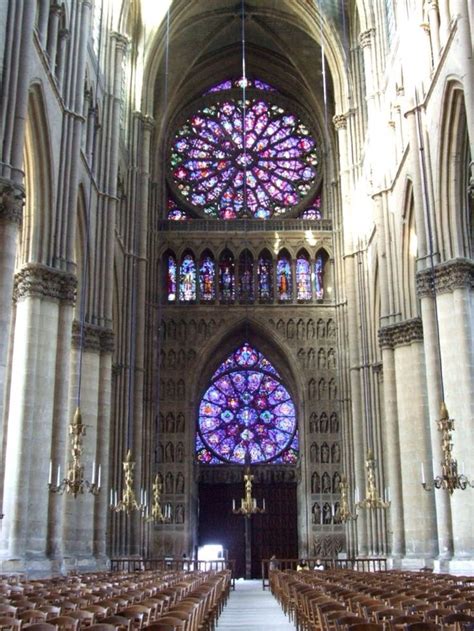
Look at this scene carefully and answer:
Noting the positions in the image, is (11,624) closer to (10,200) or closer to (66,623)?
(66,623)

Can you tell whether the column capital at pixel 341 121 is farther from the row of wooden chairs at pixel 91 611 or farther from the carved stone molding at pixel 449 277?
the row of wooden chairs at pixel 91 611

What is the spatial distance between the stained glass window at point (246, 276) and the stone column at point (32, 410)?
19.4 metres

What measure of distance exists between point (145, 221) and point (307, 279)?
9041 mm

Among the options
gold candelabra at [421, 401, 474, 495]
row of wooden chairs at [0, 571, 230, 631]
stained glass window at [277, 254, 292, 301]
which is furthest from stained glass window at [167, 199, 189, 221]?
row of wooden chairs at [0, 571, 230, 631]

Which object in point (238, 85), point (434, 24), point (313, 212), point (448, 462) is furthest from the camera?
point (238, 85)

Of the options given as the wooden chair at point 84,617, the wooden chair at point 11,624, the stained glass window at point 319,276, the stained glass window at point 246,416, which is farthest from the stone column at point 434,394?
the stained glass window at point 246,416

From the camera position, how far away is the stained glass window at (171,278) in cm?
4094

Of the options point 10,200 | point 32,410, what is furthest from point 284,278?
point 10,200

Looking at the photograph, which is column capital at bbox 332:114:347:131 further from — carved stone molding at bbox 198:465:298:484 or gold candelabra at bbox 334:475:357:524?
carved stone molding at bbox 198:465:298:484

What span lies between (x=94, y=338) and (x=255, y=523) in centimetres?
1761

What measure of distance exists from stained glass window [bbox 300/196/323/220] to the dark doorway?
13938 millimetres

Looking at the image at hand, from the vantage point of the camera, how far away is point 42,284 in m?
21.5

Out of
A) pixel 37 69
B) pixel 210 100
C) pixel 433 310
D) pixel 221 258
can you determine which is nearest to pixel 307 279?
pixel 221 258

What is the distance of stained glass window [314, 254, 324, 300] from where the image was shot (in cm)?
4090
